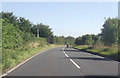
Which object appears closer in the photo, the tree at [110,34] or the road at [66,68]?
the road at [66,68]

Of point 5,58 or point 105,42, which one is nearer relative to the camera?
point 5,58

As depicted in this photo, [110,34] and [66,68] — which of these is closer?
[66,68]

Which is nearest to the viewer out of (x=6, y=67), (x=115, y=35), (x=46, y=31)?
(x=6, y=67)

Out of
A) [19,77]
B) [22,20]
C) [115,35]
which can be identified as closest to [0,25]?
[19,77]

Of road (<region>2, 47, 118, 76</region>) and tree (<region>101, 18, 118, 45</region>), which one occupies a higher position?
tree (<region>101, 18, 118, 45</region>)

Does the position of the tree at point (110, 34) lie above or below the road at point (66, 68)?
above

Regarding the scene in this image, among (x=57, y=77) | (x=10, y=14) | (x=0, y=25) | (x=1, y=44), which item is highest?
(x=10, y=14)

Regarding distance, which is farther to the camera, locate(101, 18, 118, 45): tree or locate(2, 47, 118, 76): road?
locate(101, 18, 118, 45): tree

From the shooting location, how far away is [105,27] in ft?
142

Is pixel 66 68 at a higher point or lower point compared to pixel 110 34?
lower

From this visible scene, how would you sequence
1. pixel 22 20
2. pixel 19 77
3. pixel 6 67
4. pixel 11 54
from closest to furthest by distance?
pixel 19 77 → pixel 6 67 → pixel 11 54 → pixel 22 20

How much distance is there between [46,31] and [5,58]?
301 ft

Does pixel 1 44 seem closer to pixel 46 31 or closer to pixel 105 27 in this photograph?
pixel 105 27

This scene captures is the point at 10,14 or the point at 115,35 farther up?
the point at 10,14
